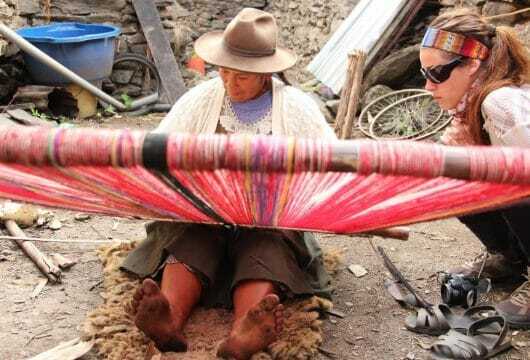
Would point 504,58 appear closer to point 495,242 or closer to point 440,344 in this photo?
point 495,242

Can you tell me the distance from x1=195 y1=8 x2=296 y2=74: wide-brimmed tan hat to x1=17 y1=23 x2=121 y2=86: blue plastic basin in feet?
11.6

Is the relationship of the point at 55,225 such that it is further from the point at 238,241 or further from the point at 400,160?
the point at 400,160

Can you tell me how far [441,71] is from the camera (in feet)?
6.88

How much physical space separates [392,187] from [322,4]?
230 inches

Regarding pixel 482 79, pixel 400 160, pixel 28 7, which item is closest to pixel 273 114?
pixel 482 79

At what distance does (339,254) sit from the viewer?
2.68 meters

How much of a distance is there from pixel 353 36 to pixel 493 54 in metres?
3.84

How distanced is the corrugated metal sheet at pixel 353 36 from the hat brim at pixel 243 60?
3.47 m

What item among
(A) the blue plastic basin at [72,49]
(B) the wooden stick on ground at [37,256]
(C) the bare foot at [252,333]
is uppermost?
(C) the bare foot at [252,333]

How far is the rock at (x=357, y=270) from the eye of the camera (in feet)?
8.48

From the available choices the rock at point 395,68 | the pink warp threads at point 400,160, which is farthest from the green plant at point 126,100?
the pink warp threads at point 400,160

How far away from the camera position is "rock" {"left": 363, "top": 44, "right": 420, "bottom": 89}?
574 cm

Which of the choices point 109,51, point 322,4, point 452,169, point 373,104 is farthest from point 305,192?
point 322,4

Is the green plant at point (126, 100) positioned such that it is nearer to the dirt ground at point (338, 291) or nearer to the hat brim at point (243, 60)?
the dirt ground at point (338, 291)
